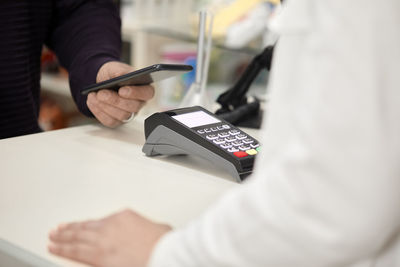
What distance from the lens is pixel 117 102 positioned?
2.87ft

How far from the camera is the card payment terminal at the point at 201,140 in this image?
0.70 metres

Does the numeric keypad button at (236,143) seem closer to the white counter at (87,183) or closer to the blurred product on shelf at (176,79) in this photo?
the white counter at (87,183)

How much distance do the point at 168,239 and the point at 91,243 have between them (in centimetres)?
8

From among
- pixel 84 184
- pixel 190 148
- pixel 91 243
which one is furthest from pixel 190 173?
pixel 91 243

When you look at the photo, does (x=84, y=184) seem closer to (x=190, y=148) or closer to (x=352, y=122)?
(x=190, y=148)

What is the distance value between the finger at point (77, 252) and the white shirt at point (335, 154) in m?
0.14

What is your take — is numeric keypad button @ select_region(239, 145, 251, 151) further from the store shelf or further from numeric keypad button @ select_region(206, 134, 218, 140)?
the store shelf

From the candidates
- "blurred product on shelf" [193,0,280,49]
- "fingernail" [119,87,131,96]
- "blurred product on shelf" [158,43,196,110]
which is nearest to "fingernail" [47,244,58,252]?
"fingernail" [119,87,131,96]

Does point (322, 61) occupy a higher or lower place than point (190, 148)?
higher

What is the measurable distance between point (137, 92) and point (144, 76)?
0.08 meters

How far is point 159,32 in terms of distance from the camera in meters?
2.01

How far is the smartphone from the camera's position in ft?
2.44

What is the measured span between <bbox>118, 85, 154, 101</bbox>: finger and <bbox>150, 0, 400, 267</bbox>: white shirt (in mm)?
519

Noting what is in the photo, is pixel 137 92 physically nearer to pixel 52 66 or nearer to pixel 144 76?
pixel 144 76
